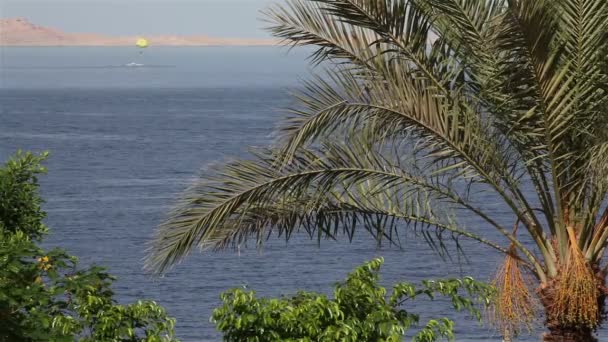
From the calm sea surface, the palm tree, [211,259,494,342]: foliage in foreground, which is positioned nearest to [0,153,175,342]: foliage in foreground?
[211,259,494,342]: foliage in foreground

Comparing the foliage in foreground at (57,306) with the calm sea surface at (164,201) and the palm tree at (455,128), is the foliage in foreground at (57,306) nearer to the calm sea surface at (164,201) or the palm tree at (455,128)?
the palm tree at (455,128)

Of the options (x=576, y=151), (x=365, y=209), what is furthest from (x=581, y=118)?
(x=365, y=209)

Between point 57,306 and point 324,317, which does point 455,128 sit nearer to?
point 324,317

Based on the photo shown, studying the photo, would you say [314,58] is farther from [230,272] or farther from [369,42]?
[230,272]

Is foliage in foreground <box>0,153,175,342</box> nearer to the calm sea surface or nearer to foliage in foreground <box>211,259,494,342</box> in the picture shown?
Result: foliage in foreground <box>211,259,494,342</box>

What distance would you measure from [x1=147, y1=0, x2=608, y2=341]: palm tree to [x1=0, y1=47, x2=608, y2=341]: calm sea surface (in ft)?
1.81

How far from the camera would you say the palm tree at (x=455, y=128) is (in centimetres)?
970

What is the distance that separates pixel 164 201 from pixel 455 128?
51.4 m

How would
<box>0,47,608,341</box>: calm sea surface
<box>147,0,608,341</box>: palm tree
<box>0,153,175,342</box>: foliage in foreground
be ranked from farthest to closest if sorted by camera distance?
<box>0,47,608,341</box>: calm sea surface
<box>147,0,608,341</box>: palm tree
<box>0,153,175,342</box>: foliage in foreground

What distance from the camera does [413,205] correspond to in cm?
1109

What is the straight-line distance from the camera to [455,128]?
9.97 metres

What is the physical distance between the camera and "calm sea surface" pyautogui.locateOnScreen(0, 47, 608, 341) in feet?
131

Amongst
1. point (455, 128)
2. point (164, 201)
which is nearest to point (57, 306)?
point (455, 128)

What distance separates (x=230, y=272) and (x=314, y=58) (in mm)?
33229
